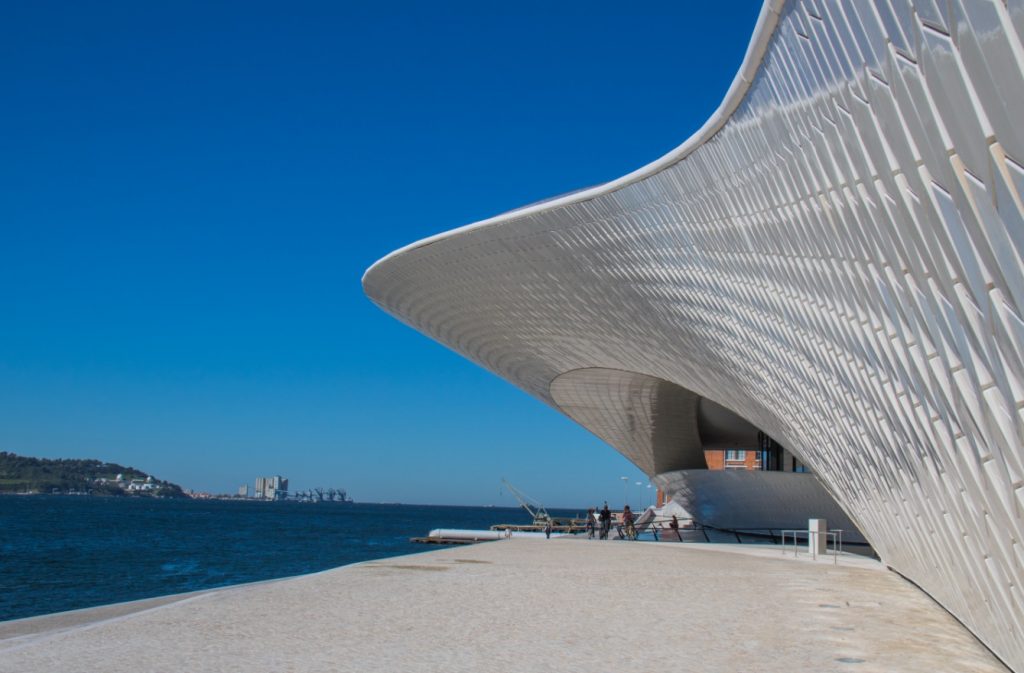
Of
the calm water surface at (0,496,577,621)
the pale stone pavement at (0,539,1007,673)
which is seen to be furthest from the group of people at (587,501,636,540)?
the pale stone pavement at (0,539,1007,673)

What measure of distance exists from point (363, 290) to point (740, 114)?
70.6 ft

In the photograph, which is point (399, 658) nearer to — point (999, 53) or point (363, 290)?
point (999, 53)

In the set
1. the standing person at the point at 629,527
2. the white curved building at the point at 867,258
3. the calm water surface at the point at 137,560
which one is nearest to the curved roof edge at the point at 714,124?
the white curved building at the point at 867,258

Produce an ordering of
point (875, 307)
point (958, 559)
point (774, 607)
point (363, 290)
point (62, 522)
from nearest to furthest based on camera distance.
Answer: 1. point (875, 307)
2. point (958, 559)
3. point (774, 607)
4. point (363, 290)
5. point (62, 522)

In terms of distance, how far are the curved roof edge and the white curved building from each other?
3cm

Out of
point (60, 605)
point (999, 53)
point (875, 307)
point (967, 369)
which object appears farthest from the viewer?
point (60, 605)

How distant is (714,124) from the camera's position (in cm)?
1142

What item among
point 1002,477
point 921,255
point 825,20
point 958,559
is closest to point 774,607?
point 958,559

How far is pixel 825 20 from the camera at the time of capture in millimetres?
7145

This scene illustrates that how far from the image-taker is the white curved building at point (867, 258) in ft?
17.9

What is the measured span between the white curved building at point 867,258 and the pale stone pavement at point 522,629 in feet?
3.08

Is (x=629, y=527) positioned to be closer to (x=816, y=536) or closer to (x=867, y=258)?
(x=816, y=536)

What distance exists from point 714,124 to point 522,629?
5.59 metres

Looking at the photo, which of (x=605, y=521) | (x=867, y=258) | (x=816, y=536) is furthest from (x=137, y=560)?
(x=867, y=258)
